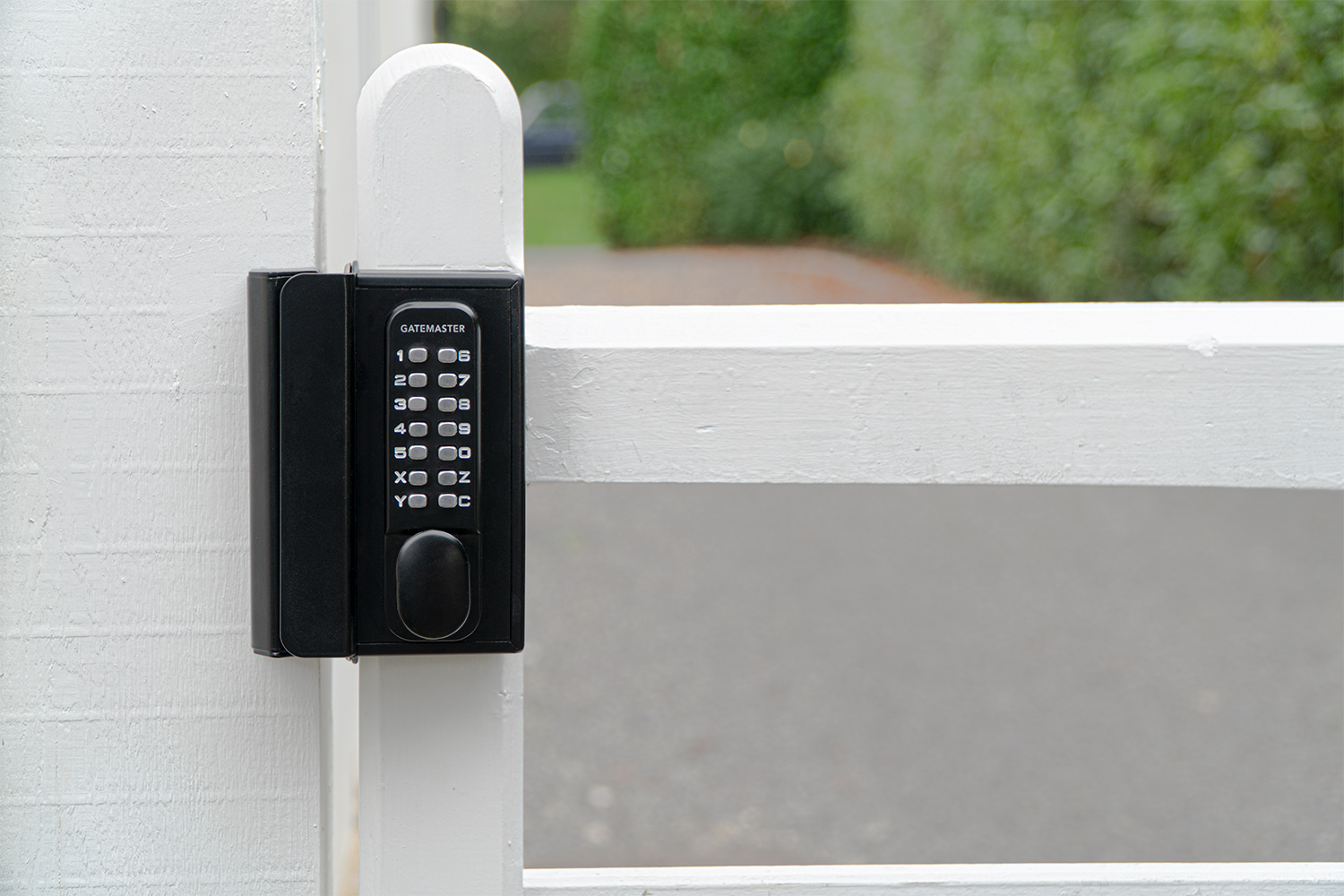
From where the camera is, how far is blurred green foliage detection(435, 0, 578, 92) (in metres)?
22.2

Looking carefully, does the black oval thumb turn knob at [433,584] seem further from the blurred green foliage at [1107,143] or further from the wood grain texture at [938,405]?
the blurred green foliage at [1107,143]

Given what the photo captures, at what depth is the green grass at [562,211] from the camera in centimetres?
1238

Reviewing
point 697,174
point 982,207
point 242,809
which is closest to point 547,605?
point 242,809

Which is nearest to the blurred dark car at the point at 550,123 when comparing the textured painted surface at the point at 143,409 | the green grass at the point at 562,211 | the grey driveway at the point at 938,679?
the green grass at the point at 562,211

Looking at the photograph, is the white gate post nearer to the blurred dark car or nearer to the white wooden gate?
the white wooden gate

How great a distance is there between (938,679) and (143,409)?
2.96 metres

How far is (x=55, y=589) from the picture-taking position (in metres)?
0.65

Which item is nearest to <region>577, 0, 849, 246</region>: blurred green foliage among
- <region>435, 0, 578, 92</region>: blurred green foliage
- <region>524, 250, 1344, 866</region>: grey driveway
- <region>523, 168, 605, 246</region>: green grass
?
<region>523, 168, 605, 246</region>: green grass

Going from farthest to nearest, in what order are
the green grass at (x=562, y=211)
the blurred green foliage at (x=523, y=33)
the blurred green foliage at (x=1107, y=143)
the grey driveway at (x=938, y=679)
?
the blurred green foliage at (x=523, y=33)
the green grass at (x=562, y=211)
the blurred green foliage at (x=1107, y=143)
the grey driveway at (x=938, y=679)

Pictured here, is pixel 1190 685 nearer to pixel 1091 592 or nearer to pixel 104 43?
pixel 1091 592

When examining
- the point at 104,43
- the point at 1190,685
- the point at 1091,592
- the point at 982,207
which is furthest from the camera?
the point at 982,207

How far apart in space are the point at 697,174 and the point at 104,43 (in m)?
10.8

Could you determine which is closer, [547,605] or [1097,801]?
[1097,801]

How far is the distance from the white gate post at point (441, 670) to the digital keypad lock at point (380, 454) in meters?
0.03
